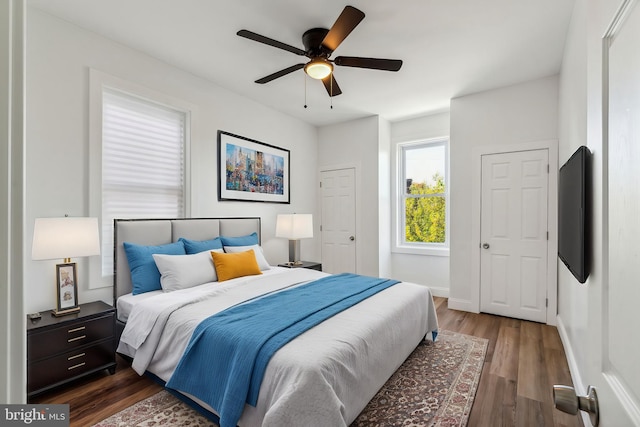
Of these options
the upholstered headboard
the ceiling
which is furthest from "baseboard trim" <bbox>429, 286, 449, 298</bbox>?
the upholstered headboard

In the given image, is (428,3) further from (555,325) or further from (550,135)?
(555,325)

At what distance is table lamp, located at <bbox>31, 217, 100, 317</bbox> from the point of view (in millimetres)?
2066

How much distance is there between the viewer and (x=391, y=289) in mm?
2719

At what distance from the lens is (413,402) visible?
6.70ft

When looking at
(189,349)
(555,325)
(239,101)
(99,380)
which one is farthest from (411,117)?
(99,380)

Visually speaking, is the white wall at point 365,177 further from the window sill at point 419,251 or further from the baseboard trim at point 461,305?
the baseboard trim at point 461,305

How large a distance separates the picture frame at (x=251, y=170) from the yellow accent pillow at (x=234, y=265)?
887 mm

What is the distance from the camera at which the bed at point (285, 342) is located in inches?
56.7

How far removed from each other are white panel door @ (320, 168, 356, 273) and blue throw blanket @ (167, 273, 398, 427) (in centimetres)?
263

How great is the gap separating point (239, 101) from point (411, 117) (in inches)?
102

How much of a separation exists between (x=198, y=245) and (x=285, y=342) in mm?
1853

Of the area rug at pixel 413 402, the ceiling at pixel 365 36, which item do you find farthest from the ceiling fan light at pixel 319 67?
the area rug at pixel 413 402

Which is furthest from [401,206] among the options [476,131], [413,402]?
[413,402]

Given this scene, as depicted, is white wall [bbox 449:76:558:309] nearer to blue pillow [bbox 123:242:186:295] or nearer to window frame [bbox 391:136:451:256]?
window frame [bbox 391:136:451:256]
